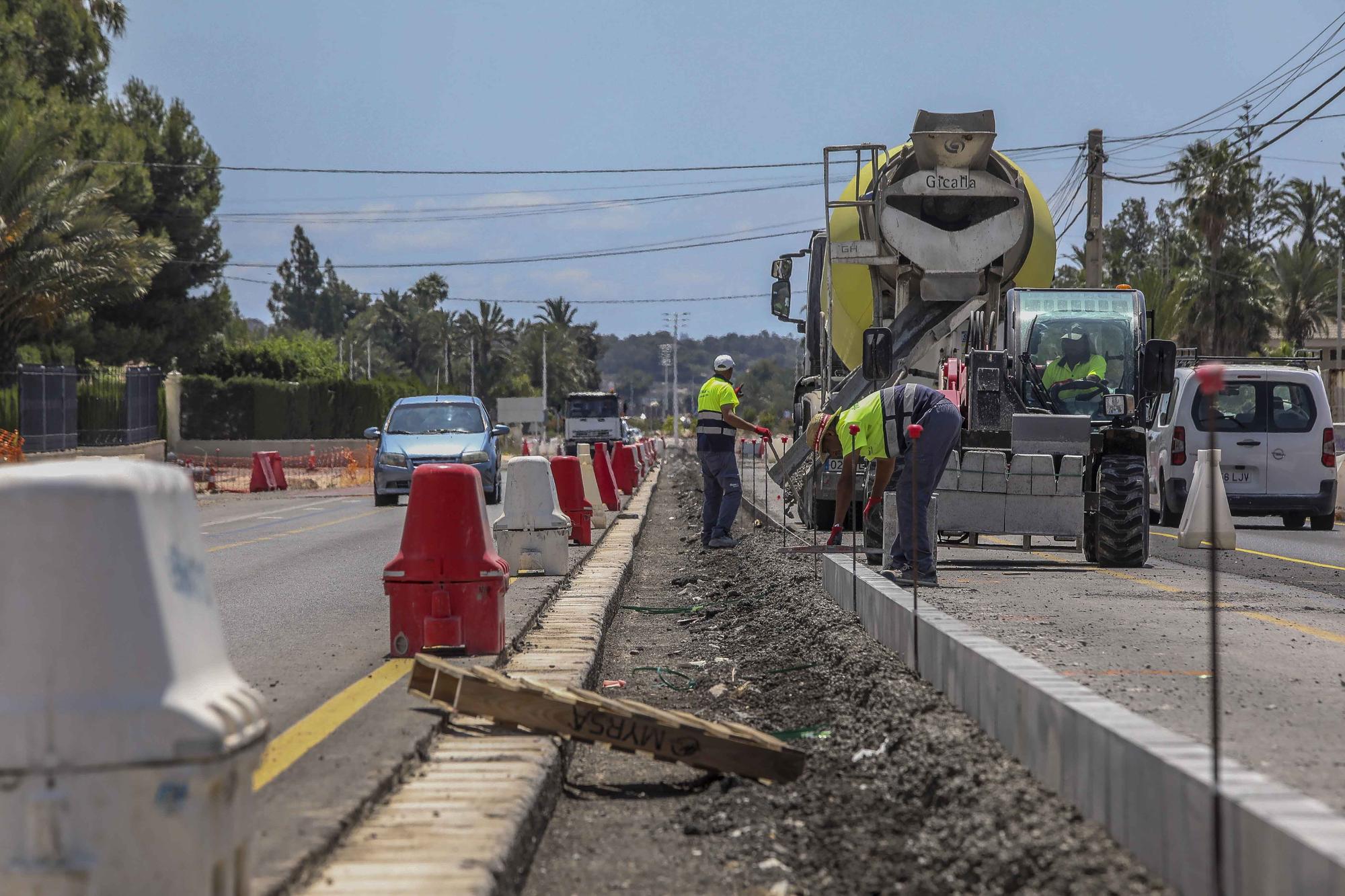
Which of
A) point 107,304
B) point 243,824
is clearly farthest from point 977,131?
point 107,304

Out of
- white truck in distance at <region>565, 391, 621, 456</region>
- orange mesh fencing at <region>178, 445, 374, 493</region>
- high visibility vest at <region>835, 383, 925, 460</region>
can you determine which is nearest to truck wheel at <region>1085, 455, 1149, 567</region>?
high visibility vest at <region>835, 383, 925, 460</region>

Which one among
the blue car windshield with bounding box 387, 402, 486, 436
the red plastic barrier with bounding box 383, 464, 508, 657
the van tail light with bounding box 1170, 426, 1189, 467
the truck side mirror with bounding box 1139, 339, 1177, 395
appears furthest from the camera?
the blue car windshield with bounding box 387, 402, 486, 436

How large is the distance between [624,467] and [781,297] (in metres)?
7.98

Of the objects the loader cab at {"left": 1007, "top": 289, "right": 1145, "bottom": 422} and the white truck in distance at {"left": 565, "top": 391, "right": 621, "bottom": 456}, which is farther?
the white truck in distance at {"left": 565, "top": 391, "right": 621, "bottom": 456}

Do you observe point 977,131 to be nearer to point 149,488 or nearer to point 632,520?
point 632,520

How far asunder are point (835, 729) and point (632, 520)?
47.5 ft

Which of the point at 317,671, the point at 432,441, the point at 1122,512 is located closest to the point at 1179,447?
the point at 1122,512

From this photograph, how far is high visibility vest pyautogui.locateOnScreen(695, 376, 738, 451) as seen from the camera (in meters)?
15.3

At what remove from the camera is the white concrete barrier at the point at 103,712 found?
3250 mm

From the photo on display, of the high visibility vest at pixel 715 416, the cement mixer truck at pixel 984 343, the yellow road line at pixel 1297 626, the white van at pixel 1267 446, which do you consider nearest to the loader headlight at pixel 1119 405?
the cement mixer truck at pixel 984 343

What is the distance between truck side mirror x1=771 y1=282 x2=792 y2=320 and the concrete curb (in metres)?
16.4

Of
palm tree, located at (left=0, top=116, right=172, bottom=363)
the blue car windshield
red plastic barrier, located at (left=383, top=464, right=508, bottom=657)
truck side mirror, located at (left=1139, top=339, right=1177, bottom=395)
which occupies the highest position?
palm tree, located at (left=0, top=116, right=172, bottom=363)

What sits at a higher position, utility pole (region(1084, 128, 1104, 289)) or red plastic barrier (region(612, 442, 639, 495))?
utility pole (region(1084, 128, 1104, 289))

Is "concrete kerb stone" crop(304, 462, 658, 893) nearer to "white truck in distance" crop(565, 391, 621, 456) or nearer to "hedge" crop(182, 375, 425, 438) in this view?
"hedge" crop(182, 375, 425, 438)
